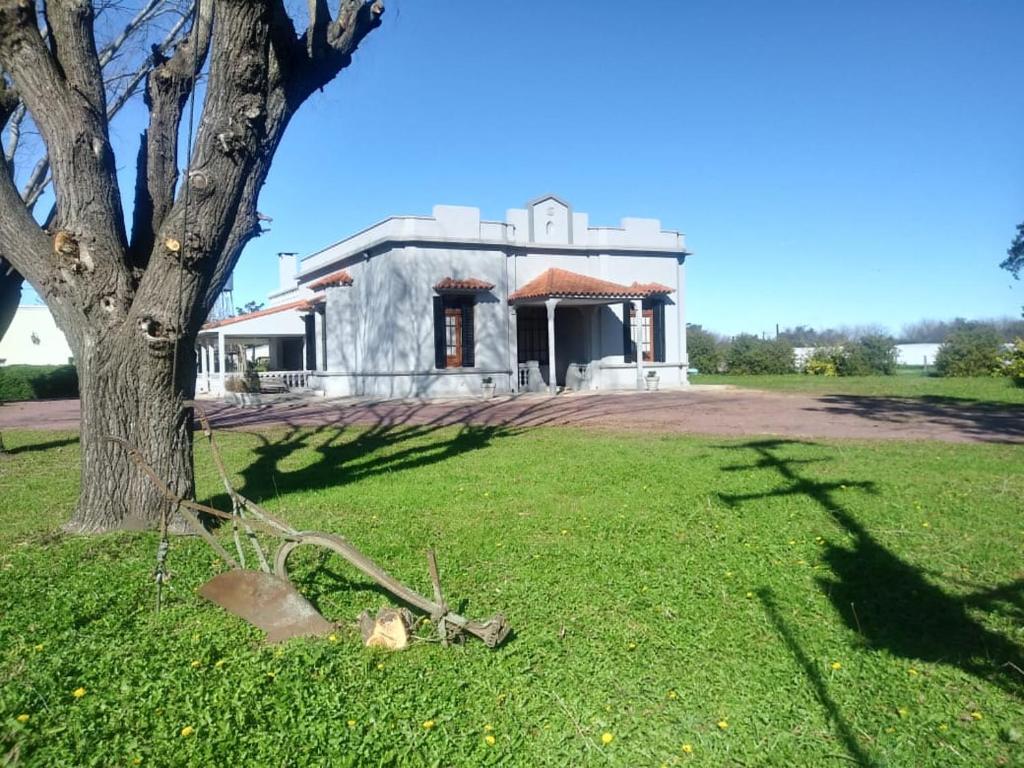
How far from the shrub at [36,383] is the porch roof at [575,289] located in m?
17.4

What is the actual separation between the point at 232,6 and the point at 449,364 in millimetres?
17510

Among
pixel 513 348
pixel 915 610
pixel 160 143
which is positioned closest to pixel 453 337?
pixel 513 348

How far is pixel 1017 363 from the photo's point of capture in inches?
832

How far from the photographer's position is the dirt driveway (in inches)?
491

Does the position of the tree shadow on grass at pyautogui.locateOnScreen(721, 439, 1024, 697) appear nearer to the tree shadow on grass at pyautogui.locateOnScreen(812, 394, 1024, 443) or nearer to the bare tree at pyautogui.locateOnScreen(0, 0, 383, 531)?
the bare tree at pyautogui.locateOnScreen(0, 0, 383, 531)

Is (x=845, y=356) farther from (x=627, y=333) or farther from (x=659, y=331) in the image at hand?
(x=627, y=333)

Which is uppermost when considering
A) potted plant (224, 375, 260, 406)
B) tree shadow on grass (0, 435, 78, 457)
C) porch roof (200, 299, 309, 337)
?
porch roof (200, 299, 309, 337)

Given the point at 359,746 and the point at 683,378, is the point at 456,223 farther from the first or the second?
the point at 359,746

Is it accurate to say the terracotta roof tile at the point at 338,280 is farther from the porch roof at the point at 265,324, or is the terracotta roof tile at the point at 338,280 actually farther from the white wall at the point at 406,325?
the porch roof at the point at 265,324

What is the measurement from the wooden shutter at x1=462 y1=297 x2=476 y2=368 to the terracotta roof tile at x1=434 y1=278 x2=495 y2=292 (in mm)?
781

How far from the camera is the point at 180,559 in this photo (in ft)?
17.3

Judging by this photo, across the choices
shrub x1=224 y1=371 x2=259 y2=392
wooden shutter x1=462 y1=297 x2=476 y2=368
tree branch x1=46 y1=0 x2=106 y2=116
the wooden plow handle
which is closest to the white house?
wooden shutter x1=462 y1=297 x2=476 y2=368

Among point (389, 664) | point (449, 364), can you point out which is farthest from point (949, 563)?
point (449, 364)

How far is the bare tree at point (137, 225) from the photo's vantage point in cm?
536
